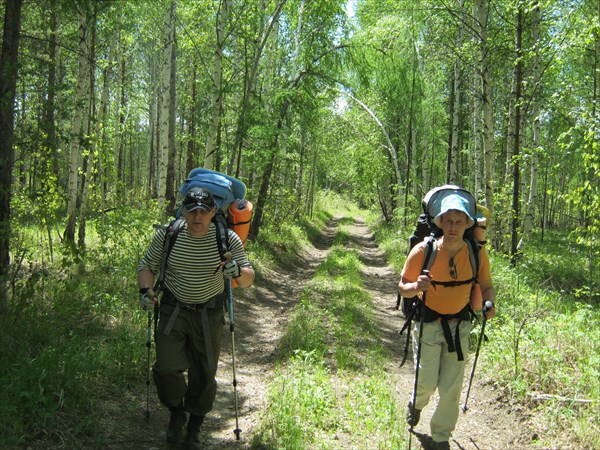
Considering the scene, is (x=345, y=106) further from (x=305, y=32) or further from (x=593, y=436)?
(x=593, y=436)

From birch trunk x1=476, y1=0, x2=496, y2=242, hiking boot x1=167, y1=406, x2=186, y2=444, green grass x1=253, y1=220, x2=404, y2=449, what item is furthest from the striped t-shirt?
birch trunk x1=476, y1=0, x2=496, y2=242

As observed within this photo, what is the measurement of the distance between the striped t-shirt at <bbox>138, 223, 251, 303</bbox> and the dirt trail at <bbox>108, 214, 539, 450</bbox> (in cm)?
135

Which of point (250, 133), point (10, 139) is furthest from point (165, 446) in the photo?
point (250, 133)

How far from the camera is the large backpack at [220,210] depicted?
157 inches

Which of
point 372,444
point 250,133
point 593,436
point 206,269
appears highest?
point 250,133

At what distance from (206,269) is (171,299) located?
15.9 inches

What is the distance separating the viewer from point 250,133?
11664mm

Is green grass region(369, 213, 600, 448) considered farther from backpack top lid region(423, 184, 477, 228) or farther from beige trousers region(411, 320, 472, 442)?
backpack top lid region(423, 184, 477, 228)

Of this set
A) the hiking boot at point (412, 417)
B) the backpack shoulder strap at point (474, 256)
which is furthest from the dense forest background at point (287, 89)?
the hiking boot at point (412, 417)

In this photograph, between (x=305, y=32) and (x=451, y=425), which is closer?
(x=451, y=425)

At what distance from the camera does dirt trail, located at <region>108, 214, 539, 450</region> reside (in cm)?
441

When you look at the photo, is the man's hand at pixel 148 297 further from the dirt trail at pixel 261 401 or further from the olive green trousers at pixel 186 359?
the dirt trail at pixel 261 401

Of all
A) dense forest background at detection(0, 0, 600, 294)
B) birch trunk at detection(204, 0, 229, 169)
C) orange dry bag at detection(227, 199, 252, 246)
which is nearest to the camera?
orange dry bag at detection(227, 199, 252, 246)

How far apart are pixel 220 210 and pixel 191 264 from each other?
75cm
